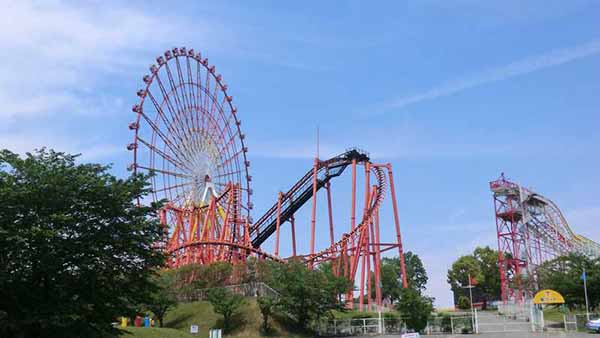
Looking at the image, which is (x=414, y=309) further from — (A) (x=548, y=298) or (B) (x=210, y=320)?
(B) (x=210, y=320)

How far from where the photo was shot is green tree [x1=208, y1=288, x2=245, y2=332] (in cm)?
3488

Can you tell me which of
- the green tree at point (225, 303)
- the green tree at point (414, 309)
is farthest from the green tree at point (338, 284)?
the green tree at point (225, 303)

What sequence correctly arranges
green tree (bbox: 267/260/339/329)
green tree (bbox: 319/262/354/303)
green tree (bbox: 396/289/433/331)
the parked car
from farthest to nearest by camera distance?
green tree (bbox: 396/289/433/331), green tree (bbox: 319/262/354/303), green tree (bbox: 267/260/339/329), the parked car

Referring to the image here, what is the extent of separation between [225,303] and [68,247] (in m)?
15.4

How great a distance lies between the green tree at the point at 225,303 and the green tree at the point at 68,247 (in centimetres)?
1228

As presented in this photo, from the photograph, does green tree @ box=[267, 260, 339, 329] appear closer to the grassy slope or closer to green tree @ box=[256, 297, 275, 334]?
green tree @ box=[256, 297, 275, 334]

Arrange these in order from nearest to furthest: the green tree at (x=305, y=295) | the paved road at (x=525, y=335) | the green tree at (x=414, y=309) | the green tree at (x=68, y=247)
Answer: the green tree at (x=68, y=247) < the paved road at (x=525, y=335) < the green tree at (x=305, y=295) < the green tree at (x=414, y=309)

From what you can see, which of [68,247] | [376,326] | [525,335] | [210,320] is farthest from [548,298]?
[68,247]

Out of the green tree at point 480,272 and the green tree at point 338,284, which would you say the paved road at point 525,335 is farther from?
the green tree at point 480,272

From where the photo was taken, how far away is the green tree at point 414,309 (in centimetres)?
3666

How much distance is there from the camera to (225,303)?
34.8 meters

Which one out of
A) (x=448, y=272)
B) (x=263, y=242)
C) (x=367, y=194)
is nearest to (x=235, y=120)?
(x=263, y=242)

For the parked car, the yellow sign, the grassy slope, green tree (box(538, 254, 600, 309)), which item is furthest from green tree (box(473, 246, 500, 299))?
the grassy slope

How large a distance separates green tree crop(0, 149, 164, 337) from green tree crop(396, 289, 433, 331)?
1846 centimetres
